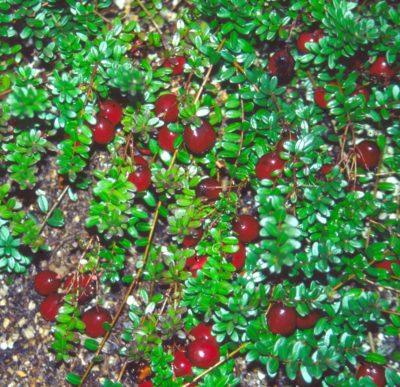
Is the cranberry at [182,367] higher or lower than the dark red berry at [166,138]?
lower

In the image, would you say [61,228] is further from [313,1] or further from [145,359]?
[313,1]

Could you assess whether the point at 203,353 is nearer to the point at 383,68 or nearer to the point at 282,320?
the point at 282,320

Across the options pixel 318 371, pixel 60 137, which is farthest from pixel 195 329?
pixel 60 137

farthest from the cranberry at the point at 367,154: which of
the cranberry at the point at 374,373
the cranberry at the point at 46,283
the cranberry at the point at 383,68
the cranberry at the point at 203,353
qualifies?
the cranberry at the point at 46,283

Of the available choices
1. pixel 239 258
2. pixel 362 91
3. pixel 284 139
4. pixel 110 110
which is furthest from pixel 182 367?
pixel 362 91

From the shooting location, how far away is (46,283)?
3035 mm

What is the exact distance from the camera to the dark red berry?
9.56ft

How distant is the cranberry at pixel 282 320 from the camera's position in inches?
105

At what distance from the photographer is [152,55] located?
3.33m

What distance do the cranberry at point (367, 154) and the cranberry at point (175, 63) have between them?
107 centimetres

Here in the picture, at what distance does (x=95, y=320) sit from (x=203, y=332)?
23.0 inches

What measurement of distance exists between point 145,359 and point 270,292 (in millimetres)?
762

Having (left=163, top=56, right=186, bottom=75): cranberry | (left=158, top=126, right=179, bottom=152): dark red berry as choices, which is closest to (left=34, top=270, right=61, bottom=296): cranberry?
(left=158, top=126, right=179, bottom=152): dark red berry

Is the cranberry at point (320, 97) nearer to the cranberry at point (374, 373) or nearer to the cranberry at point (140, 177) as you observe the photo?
the cranberry at point (140, 177)
